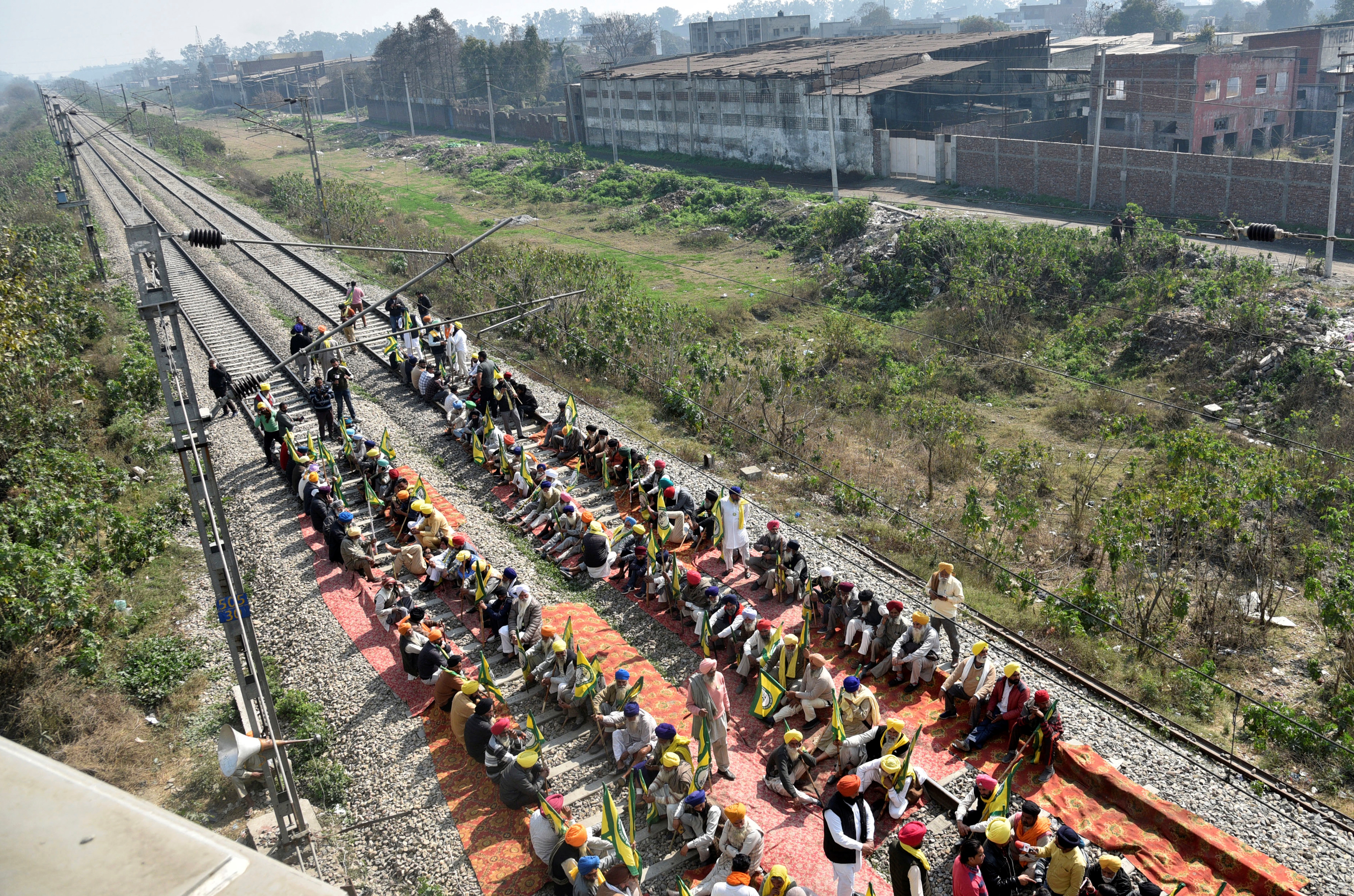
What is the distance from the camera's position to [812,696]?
34.6 feet

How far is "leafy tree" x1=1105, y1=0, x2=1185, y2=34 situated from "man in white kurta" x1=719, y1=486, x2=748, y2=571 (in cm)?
8523

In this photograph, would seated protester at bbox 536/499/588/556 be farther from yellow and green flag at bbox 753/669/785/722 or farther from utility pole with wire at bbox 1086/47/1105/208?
utility pole with wire at bbox 1086/47/1105/208

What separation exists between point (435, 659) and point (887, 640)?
5.54m

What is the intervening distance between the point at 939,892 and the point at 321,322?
76.2ft

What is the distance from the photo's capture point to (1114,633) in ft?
41.1

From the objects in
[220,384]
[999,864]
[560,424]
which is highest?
[220,384]

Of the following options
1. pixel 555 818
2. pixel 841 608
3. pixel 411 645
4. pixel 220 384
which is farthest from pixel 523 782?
pixel 220 384

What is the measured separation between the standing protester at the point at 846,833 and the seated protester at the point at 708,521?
630 cm

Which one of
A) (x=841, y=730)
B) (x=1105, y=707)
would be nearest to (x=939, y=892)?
(x=841, y=730)

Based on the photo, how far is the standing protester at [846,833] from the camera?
8031mm

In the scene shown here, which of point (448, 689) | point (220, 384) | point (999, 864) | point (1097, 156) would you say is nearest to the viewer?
point (999, 864)

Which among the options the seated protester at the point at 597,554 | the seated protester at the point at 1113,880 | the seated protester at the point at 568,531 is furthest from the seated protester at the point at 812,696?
the seated protester at the point at 568,531

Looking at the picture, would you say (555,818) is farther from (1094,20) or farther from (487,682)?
(1094,20)

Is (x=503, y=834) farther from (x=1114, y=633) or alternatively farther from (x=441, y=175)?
(x=441, y=175)
